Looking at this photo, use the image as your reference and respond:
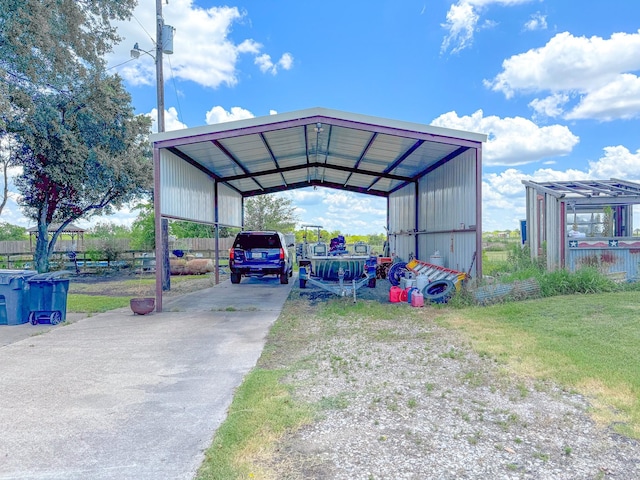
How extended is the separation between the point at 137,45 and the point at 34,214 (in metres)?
8.24

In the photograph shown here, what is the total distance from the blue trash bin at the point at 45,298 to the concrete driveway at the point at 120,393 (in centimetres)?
35

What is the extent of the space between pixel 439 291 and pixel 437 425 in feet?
22.1

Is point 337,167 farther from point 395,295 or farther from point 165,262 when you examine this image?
point 395,295

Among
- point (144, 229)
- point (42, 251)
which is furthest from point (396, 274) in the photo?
point (144, 229)

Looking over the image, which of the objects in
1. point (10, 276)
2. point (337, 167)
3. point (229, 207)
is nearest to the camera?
point (10, 276)

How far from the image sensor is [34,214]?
17344 mm

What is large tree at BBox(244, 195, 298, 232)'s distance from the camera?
3188cm

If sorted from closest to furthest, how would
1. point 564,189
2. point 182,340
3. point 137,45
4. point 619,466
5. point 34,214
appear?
point 619,466 < point 182,340 < point 564,189 < point 137,45 < point 34,214

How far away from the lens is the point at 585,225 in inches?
527

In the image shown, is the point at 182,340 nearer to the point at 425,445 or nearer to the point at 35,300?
the point at 35,300

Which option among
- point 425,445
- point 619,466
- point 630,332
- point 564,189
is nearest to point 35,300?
point 425,445

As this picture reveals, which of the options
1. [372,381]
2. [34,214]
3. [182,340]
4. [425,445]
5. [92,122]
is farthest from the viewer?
[34,214]

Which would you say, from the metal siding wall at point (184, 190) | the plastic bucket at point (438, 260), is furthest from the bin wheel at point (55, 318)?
the plastic bucket at point (438, 260)

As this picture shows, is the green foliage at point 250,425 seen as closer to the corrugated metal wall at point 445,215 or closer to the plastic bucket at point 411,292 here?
the plastic bucket at point 411,292
